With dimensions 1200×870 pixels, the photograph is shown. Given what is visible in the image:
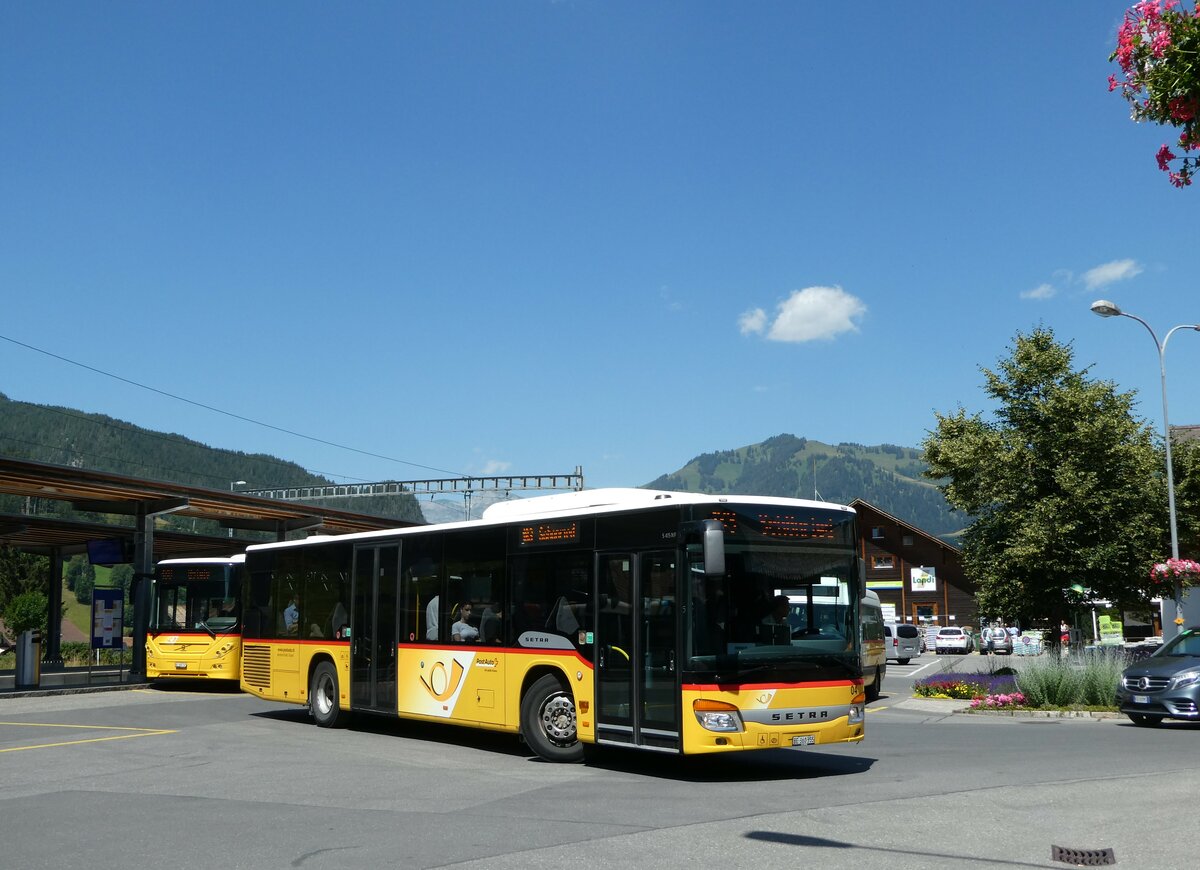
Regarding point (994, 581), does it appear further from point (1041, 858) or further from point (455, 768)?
point (1041, 858)

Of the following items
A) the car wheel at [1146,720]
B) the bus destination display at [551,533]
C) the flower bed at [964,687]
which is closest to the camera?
the bus destination display at [551,533]

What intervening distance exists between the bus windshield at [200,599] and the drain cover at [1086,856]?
74.9 feet

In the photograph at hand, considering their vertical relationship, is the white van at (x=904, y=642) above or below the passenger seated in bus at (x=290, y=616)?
below

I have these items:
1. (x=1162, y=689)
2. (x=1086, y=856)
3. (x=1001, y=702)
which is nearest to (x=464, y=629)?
(x=1086, y=856)

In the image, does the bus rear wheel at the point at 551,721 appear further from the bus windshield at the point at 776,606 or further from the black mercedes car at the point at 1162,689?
the black mercedes car at the point at 1162,689

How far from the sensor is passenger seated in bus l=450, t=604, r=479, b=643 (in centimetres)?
1516

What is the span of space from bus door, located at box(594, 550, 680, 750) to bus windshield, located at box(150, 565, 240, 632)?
16.9 m

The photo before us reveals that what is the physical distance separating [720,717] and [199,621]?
19.3 metres

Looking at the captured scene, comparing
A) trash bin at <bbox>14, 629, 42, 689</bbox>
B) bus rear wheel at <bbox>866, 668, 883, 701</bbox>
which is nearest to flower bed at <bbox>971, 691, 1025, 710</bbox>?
bus rear wheel at <bbox>866, 668, 883, 701</bbox>

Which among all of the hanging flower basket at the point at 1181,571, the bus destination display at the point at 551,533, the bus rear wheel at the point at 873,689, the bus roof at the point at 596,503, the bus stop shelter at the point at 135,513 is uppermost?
the bus stop shelter at the point at 135,513

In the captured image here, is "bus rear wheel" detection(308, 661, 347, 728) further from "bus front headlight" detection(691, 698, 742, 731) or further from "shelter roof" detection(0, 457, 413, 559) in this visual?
"shelter roof" detection(0, 457, 413, 559)

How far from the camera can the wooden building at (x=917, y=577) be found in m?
80.6

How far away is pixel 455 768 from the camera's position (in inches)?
527

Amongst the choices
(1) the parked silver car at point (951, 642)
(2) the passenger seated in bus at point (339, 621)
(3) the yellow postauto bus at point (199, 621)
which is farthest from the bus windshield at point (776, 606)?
(1) the parked silver car at point (951, 642)
